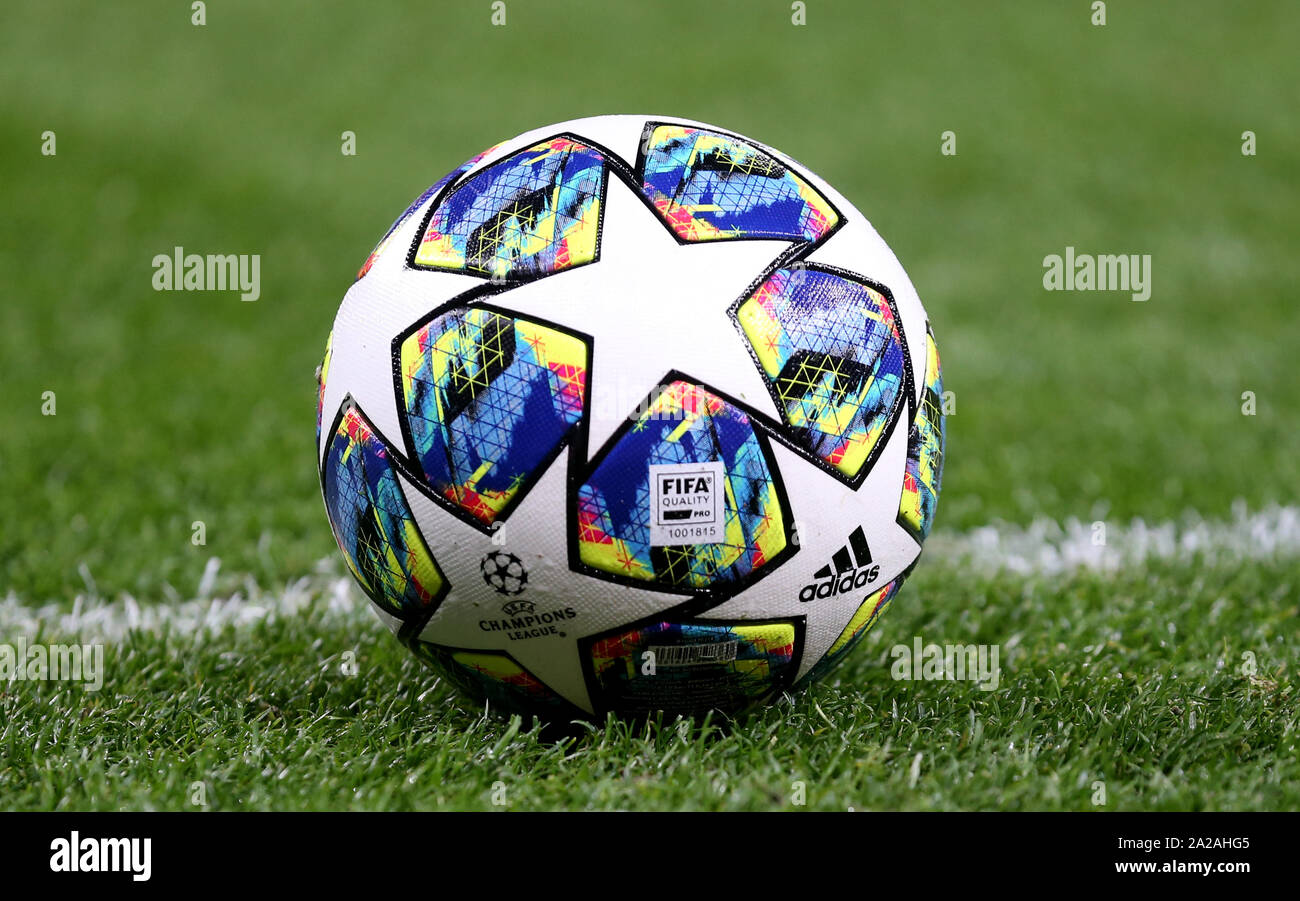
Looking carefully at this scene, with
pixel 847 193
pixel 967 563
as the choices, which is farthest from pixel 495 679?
pixel 847 193

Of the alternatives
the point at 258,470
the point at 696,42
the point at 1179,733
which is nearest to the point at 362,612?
the point at 258,470

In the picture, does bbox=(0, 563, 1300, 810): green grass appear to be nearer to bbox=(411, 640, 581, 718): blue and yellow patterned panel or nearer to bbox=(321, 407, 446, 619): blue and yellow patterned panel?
bbox=(411, 640, 581, 718): blue and yellow patterned panel

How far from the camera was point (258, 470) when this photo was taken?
6031 millimetres

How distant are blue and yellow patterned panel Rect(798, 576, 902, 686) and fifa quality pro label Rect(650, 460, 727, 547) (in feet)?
1.72

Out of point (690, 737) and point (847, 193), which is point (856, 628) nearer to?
point (690, 737)

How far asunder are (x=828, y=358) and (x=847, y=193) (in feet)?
30.4

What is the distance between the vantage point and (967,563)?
16.6 feet

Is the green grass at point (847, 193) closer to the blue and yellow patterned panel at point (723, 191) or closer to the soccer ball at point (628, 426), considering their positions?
the soccer ball at point (628, 426)

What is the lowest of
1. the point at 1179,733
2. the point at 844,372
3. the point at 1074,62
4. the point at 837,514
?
the point at 1179,733

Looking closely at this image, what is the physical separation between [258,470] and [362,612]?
6.02ft

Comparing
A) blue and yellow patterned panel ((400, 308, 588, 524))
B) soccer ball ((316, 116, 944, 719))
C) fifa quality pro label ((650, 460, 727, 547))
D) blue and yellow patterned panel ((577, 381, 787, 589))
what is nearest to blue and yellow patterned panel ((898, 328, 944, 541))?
soccer ball ((316, 116, 944, 719))

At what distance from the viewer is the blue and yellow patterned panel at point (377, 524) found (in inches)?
118

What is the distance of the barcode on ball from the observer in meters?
2.96

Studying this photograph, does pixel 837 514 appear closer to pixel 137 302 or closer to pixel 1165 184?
pixel 137 302
